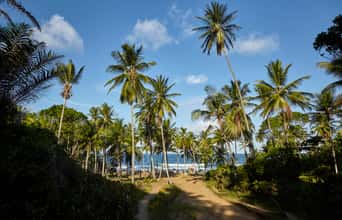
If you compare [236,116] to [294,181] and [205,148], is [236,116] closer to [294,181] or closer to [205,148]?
[294,181]

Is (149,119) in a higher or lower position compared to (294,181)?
higher

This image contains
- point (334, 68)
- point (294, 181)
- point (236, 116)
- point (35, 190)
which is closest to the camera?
point (35, 190)

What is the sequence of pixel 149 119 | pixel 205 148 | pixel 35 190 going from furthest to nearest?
pixel 205 148 < pixel 149 119 < pixel 35 190

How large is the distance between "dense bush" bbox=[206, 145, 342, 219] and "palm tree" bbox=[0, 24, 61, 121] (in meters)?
13.4

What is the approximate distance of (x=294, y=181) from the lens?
1442 cm

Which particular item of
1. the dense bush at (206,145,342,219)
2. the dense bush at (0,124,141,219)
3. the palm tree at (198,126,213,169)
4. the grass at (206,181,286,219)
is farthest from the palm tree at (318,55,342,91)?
the palm tree at (198,126,213,169)

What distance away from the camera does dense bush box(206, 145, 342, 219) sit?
10.3 m

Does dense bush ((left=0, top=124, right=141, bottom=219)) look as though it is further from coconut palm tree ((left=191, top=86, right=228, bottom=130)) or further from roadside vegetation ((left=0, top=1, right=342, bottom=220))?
coconut palm tree ((left=191, top=86, right=228, bottom=130))

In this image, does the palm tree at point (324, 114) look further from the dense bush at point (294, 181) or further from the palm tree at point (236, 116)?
the palm tree at point (236, 116)

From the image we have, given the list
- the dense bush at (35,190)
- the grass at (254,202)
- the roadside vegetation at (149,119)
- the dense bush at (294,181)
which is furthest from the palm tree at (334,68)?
the dense bush at (35,190)

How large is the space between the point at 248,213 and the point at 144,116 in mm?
24583

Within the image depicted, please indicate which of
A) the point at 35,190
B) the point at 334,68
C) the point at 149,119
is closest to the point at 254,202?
the point at 334,68

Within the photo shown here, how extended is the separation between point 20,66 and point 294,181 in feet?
56.5

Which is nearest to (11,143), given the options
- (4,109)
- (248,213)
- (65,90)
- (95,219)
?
(4,109)
